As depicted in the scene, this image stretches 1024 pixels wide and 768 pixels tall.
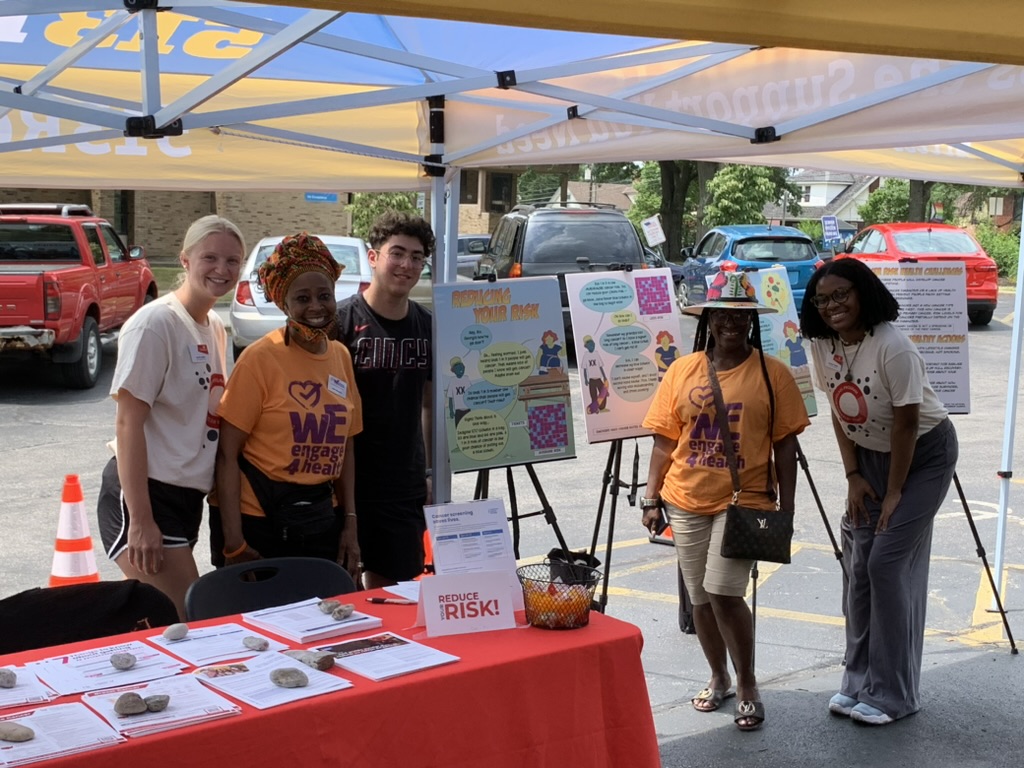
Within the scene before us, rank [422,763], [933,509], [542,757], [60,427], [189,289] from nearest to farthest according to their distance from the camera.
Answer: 1. [422,763]
2. [542,757]
3. [189,289]
4. [933,509]
5. [60,427]

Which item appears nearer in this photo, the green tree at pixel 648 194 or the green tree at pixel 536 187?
the green tree at pixel 648 194

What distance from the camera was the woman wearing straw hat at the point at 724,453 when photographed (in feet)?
14.8

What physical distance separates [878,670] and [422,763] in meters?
2.65

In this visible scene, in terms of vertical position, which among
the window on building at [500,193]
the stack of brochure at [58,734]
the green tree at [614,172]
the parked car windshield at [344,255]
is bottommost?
the stack of brochure at [58,734]

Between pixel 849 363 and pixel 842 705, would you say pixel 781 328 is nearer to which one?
pixel 849 363

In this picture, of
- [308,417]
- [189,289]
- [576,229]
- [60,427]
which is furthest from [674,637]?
[576,229]

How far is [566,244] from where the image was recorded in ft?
48.2

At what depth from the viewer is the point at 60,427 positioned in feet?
35.6

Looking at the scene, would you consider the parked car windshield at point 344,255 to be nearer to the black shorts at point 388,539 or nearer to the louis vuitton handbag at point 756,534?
the black shorts at point 388,539

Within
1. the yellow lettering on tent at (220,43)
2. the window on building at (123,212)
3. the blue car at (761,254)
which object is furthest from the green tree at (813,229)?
the yellow lettering on tent at (220,43)

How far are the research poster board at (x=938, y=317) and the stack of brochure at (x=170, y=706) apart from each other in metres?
4.26

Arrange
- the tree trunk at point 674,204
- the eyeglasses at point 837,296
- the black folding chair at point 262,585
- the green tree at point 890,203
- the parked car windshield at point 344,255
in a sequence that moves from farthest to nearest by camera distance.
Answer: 1. the green tree at point 890,203
2. the tree trunk at point 674,204
3. the parked car windshield at point 344,255
4. the eyeglasses at point 837,296
5. the black folding chair at point 262,585

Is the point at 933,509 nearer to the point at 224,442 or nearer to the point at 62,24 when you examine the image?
the point at 224,442

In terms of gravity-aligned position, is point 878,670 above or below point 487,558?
below
